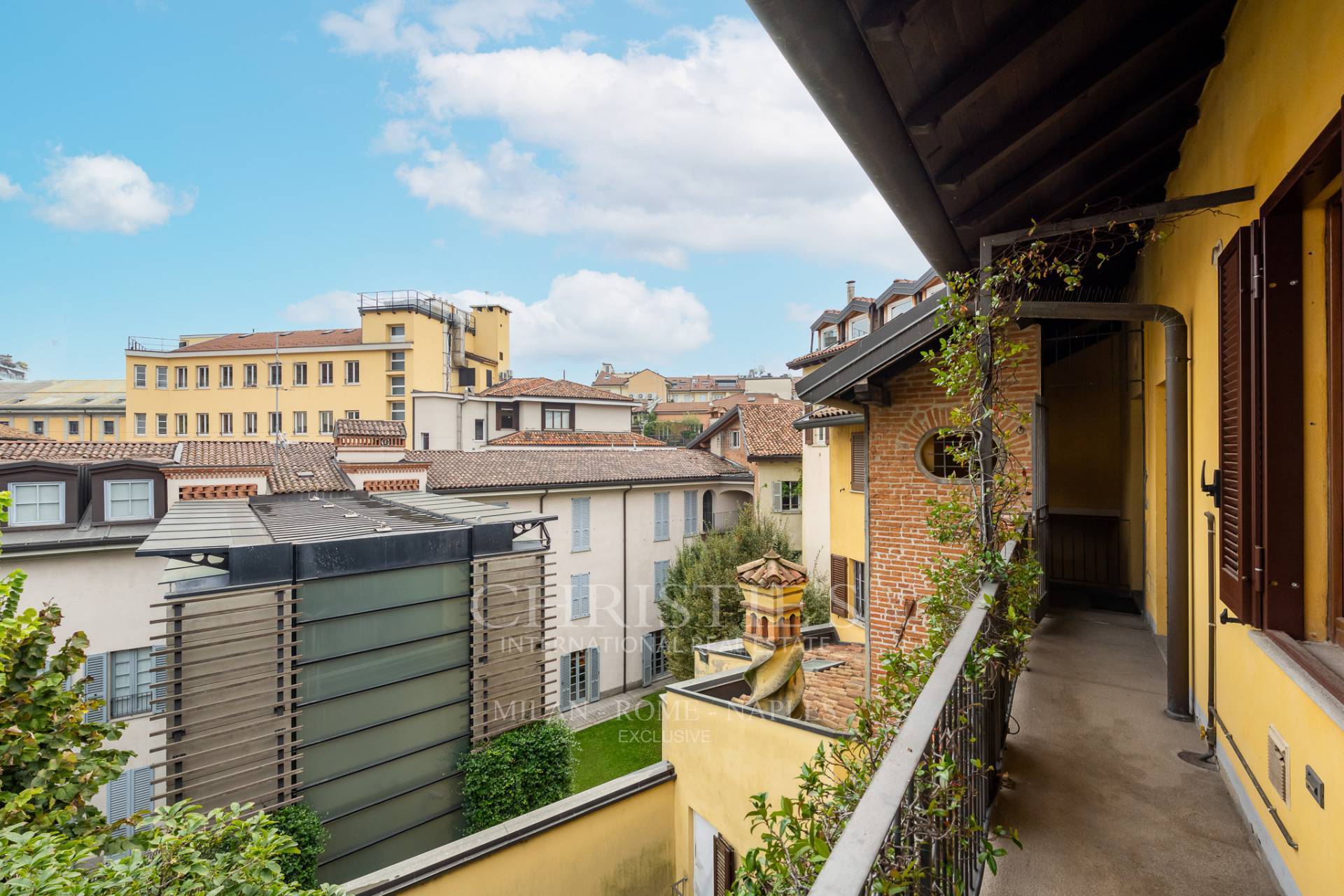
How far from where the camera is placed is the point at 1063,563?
24.8 feet

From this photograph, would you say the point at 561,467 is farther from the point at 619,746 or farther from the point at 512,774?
the point at 512,774

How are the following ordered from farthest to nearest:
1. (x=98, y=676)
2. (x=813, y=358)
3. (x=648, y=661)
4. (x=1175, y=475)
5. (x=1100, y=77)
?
1. (x=813, y=358)
2. (x=648, y=661)
3. (x=98, y=676)
4. (x=1175, y=475)
5. (x=1100, y=77)

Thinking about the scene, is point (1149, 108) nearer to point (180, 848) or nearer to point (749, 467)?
point (180, 848)

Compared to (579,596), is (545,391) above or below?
above

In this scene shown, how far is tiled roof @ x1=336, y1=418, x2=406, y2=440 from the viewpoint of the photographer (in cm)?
1608

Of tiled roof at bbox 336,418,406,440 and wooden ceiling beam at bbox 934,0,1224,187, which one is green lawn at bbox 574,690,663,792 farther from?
wooden ceiling beam at bbox 934,0,1224,187

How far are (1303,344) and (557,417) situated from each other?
28603 mm

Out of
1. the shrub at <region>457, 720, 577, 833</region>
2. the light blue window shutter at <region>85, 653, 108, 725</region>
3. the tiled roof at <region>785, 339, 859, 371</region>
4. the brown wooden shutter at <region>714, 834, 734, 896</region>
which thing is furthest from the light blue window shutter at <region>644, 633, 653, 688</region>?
the brown wooden shutter at <region>714, 834, 734, 896</region>

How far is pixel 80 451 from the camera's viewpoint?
1207cm

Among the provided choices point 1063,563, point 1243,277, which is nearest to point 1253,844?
point 1243,277

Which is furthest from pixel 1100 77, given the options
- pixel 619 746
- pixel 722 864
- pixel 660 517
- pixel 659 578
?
pixel 659 578

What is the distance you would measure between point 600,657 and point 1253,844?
1604 cm

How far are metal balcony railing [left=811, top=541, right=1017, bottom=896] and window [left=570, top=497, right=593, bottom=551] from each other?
49.3ft

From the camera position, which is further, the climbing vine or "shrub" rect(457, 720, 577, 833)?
"shrub" rect(457, 720, 577, 833)
